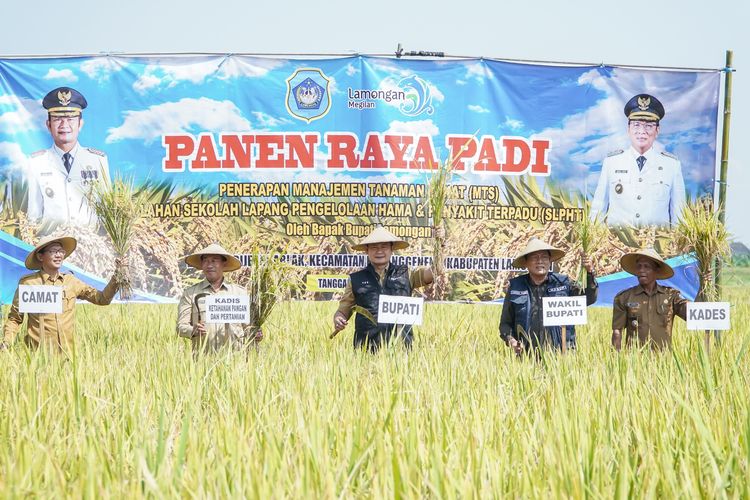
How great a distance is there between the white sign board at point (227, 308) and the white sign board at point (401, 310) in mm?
942

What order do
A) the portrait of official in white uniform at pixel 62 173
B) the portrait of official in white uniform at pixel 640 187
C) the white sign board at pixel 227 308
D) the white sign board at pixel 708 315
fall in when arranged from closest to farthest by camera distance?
the white sign board at pixel 227 308 < the white sign board at pixel 708 315 < the portrait of official in white uniform at pixel 62 173 < the portrait of official in white uniform at pixel 640 187

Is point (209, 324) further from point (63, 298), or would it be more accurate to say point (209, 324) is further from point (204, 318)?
point (63, 298)

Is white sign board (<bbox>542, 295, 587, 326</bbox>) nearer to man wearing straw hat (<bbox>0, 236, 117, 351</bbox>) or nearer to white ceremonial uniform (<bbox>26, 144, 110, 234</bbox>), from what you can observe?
man wearing straw hat (<bbox>0, 236, 117, 351</bbox>)

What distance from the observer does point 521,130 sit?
866cm

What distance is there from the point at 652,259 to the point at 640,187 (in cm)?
336

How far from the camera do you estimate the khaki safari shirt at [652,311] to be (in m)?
5.51

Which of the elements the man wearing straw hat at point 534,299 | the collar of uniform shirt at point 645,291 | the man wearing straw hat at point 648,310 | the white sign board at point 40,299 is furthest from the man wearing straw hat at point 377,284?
the white sign board at point 40,299

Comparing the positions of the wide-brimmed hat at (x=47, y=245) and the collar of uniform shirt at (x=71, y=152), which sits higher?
the collar of uniform shirt at (x=71, y=152)

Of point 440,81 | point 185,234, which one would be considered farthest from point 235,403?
point 440,81

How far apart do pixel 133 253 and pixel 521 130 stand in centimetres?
476

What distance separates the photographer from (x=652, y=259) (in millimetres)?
5566

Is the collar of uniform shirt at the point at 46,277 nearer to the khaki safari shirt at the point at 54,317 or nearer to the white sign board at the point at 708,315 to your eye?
the khaki safari shirt at the point at 54,317

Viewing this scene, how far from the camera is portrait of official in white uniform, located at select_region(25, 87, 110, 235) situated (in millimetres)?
8500

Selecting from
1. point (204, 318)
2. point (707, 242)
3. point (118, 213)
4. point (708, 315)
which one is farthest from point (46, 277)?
point (707, 242)
